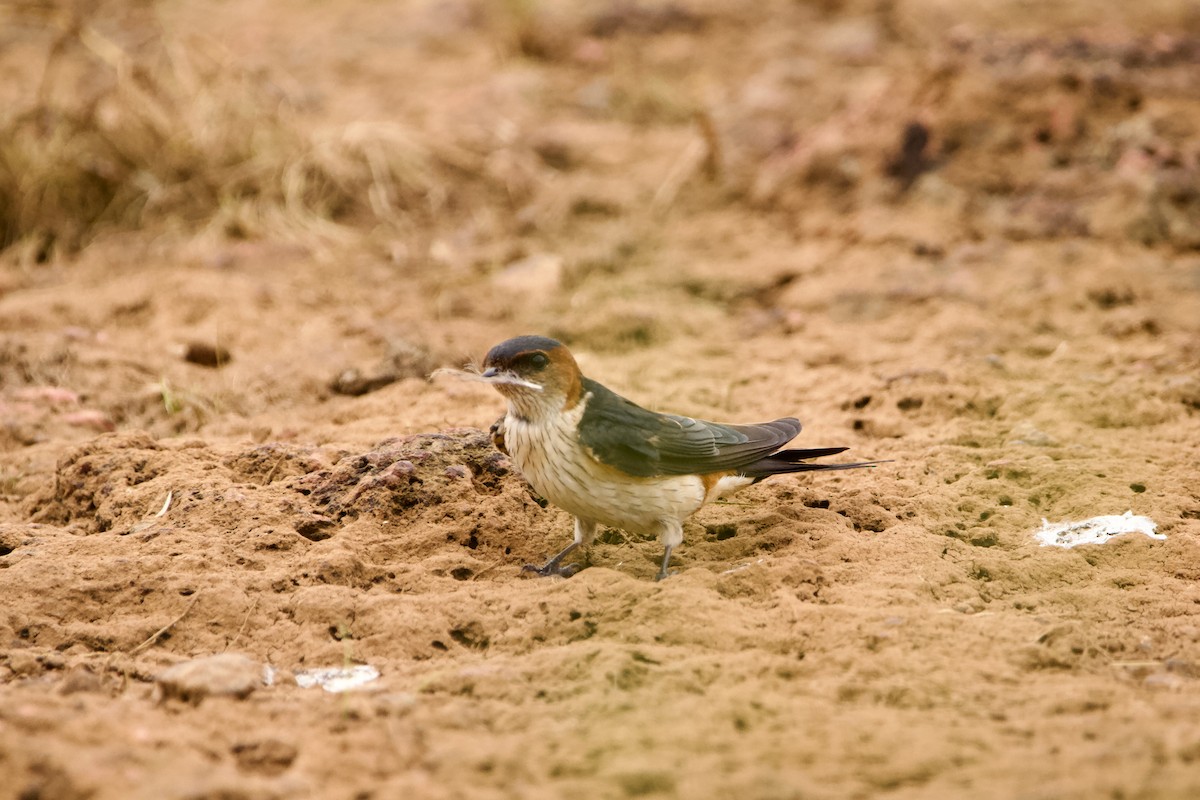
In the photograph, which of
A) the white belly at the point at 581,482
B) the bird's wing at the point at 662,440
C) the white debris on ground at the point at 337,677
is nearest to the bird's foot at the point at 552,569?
the white belly at the point at 581,482

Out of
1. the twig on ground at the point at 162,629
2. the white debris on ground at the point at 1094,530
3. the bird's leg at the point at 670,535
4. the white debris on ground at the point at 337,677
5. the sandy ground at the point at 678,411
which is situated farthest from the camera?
the white debris on ground at the point at 1094,530

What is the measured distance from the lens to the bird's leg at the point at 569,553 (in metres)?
3.88

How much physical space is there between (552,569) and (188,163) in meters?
5.15

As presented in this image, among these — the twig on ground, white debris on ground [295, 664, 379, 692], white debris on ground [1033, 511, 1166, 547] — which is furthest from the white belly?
white debris on ground [1033, 511, 1166, 547]

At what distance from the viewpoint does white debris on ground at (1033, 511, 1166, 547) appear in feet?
13.1

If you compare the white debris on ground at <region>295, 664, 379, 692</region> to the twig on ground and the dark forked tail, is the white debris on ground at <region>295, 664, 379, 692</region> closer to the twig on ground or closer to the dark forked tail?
the twig on ground

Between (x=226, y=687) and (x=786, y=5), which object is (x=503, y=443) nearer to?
(x=226, y=687)

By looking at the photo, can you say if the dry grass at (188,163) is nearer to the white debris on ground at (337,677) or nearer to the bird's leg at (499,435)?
the bird's leg at (499,435)

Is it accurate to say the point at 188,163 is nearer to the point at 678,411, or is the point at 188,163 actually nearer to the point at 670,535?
the point at 678,411

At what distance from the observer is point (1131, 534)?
3967 millimetres

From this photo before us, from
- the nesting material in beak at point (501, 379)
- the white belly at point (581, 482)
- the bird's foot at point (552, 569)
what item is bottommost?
the bird's foot at point (552, 569)

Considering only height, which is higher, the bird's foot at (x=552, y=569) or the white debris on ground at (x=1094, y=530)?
the white debris on ground at (x=1094, y=530)

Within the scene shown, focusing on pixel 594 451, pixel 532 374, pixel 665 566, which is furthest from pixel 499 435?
pixel 665 566

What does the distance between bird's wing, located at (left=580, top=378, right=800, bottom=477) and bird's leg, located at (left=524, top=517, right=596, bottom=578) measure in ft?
1.00
